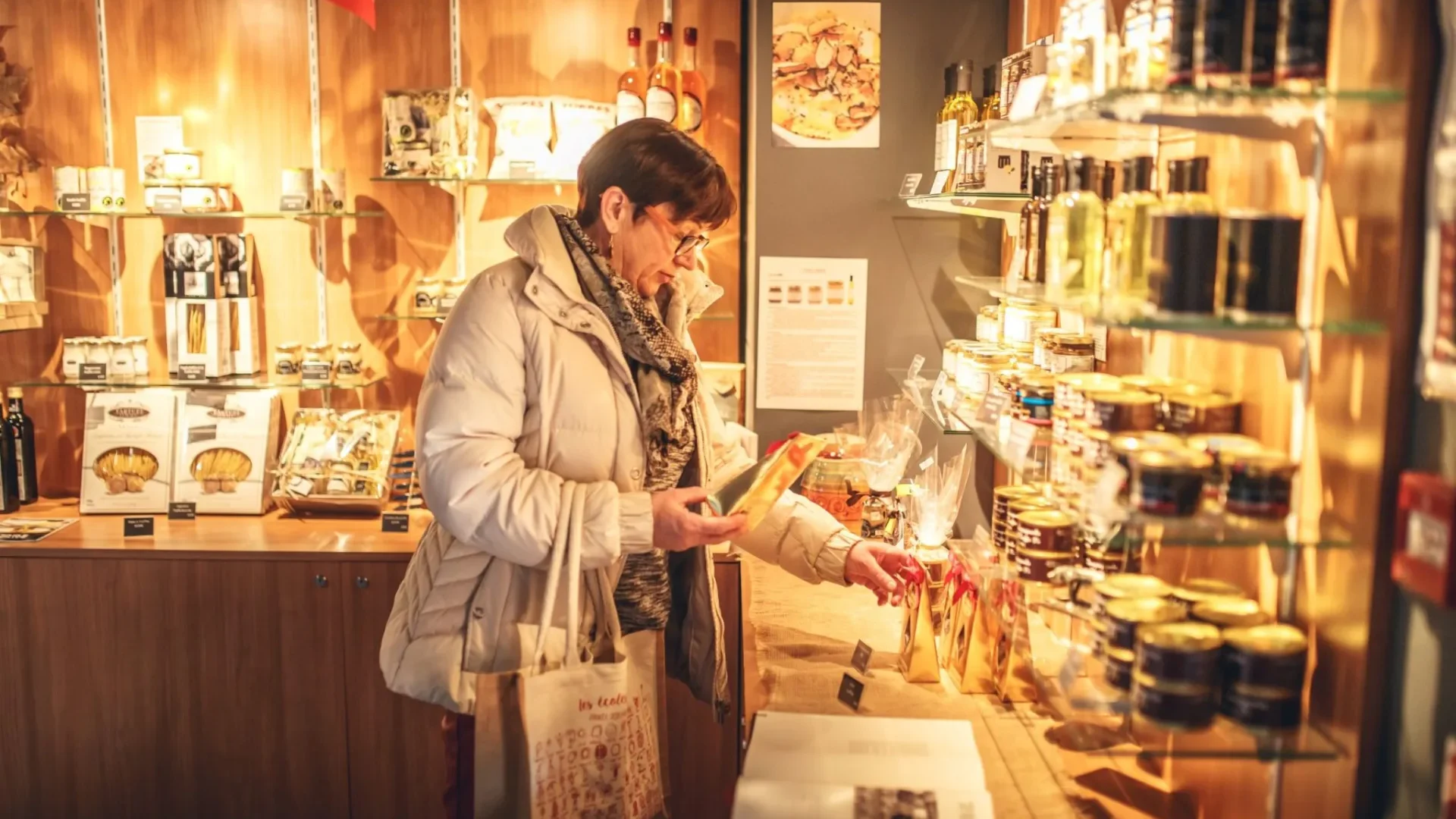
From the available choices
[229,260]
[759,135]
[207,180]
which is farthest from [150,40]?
[759,135]

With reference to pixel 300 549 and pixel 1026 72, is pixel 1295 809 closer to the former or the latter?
pixel 1026 72

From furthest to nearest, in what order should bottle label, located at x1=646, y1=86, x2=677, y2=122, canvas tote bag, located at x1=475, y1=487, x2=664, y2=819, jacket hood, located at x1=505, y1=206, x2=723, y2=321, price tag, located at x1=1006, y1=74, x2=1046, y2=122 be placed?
bottle label, located at x1=646, y1=86, x2=677, y2=122 → jacket hood, located at x1=505, y1=206, x2=723, y2=321 → canvas tote bag, located at x1=475, y1=487, x2=664, y2=819 → price tag, located at x1=1006, y1=74, x2=1046, y2=122

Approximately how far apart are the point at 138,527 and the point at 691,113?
203 centimetres

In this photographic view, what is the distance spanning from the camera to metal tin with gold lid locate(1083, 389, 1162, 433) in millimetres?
1695

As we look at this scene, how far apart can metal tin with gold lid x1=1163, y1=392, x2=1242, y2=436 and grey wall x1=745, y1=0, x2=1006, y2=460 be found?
178 cm

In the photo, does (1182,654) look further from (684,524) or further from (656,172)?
(656,172)

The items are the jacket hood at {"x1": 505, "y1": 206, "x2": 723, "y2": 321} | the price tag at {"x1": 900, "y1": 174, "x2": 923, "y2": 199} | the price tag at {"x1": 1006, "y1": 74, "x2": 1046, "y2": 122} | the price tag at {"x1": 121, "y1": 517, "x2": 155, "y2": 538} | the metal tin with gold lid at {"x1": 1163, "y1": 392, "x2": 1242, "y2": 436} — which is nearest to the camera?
the metal tin with gold lid at {"x1": 1163, "y1": 392, "x2": 1242, "y2": 436}

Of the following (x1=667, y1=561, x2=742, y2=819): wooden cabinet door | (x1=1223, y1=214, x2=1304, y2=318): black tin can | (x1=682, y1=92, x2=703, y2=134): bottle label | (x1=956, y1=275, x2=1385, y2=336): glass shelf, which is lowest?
(x1=667, y1=561, x2=742, y2=819): wooden cabinet door

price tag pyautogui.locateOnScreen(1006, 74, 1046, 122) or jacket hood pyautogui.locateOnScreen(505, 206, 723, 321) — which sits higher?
price tag pyautogui.locateOnScreen(1006, 74, 1046, 122)

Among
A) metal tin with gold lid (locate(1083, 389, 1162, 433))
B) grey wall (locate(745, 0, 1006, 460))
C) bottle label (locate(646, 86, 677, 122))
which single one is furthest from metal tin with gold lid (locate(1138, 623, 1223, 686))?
bottle label (locate(646, 86, 677, 122))

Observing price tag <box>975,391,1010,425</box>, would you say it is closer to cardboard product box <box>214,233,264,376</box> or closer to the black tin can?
the black tin can

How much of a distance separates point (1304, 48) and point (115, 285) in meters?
3.61

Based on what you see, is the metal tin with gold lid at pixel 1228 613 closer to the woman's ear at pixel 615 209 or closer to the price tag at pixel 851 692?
the price tag at pixel 851 692

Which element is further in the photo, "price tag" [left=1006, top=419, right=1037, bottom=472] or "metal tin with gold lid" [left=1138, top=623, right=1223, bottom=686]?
"price tag" [left=1006, top=419, right=1037, bottom=472]
